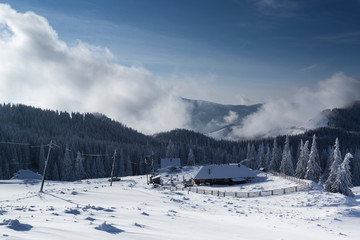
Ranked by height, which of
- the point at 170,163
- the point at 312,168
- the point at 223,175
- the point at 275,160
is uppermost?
the point at 275,160

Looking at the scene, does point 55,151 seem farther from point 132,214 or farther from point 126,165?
point 132,214

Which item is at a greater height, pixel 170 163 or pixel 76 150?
pixel 76 150

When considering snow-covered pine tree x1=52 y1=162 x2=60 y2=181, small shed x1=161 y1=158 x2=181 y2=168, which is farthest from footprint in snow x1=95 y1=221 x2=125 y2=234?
small shed x1=161 y1=158 x2=181 y2=168

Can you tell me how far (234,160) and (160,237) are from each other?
140 m

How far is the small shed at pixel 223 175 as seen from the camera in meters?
74.0

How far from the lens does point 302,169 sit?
79.2m

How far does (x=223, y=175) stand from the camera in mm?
74812

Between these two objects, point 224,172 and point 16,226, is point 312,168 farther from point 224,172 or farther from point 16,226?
point 16,226

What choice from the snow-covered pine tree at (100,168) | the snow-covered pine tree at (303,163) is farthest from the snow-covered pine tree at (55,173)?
the snow-covered pine tree at (303,163)

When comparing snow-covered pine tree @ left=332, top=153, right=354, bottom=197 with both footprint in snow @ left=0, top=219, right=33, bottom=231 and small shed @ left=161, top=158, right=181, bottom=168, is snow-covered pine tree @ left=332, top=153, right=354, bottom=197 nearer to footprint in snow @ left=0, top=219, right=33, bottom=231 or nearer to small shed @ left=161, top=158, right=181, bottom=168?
small shed @ left=161, top=158, right=181, bottom=168

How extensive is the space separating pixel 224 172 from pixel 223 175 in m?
1.05

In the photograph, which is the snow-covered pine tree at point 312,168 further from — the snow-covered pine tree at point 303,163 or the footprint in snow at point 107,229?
the footprint in snow at point 107,229

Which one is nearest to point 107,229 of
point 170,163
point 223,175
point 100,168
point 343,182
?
point 343,182

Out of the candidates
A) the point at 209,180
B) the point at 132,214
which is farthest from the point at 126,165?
the point at 132,214
